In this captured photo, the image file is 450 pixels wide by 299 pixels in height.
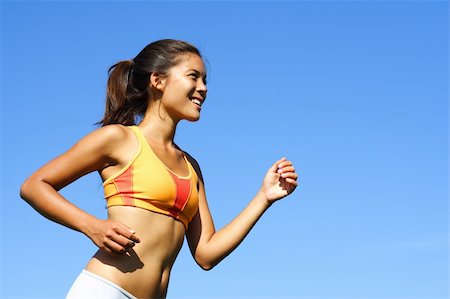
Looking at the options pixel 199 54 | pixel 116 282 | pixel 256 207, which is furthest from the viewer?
pixel 199 54

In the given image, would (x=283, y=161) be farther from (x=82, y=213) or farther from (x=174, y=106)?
(x=82, y=213)

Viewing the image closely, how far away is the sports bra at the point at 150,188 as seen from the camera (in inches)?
203

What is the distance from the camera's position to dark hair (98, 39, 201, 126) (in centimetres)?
573

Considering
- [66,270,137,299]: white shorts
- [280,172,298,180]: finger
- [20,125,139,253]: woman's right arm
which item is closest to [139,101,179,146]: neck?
[20,125,139,253]: woman's right arm

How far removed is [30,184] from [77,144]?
0.39 m

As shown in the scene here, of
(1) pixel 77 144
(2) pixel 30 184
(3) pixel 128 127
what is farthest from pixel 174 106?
(2) pixel 30 184

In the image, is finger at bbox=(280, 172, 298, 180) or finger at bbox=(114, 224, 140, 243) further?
finger at bbox=(280, 172, 298, 180)

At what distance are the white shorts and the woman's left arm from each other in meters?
0.77

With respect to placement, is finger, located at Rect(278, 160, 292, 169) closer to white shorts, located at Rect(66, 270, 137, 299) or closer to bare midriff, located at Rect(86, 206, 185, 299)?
bare midriff, located at Rect(86, 206, 185, 299)

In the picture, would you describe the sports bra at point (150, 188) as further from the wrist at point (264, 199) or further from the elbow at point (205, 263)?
the wrist at point (264, 199)

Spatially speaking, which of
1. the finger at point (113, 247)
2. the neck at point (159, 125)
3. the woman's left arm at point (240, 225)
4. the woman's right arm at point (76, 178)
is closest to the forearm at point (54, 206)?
the woman's right arm at point (76, 178)

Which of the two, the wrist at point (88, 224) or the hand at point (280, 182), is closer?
the wrist at point (88, 224)

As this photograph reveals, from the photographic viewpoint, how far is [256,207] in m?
5.46

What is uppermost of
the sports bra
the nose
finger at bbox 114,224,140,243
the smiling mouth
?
the nose
